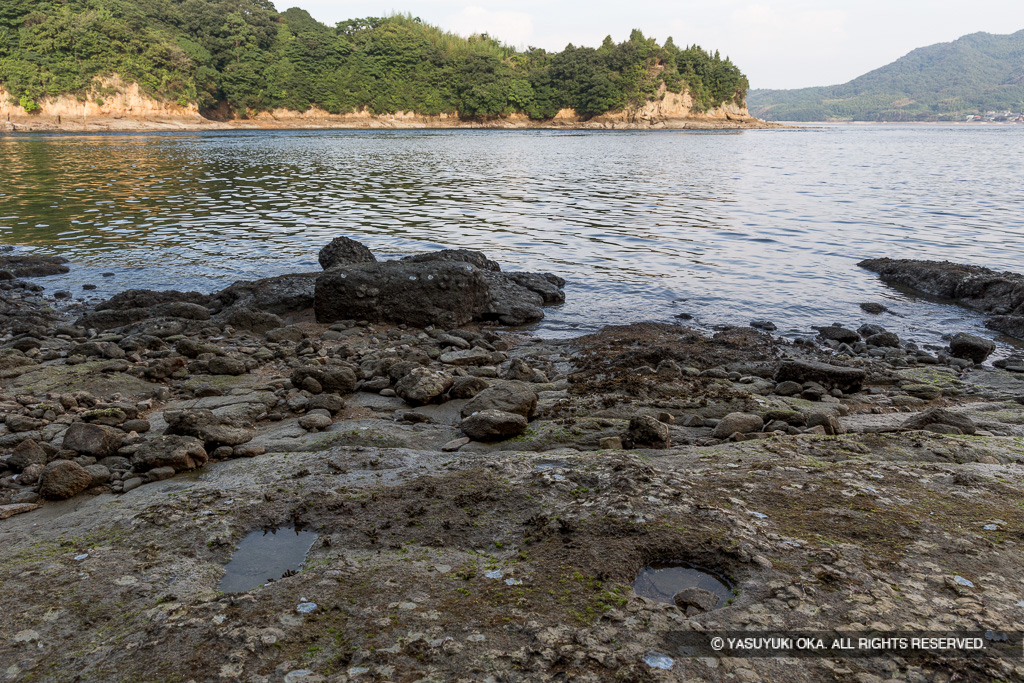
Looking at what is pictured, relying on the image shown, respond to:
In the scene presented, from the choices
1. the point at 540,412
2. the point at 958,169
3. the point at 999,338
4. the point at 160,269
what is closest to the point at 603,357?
the point at 540,412

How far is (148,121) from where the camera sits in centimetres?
9825

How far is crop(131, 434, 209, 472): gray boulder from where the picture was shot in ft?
14.9

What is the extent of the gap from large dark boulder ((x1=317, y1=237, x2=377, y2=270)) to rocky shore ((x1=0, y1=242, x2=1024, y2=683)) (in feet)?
19.2

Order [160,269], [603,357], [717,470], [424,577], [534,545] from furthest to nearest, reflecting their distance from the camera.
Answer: [160,269] → [603,357] → [717,470] → [534,545] → [424,577]

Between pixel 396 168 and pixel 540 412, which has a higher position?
pixel 396 168

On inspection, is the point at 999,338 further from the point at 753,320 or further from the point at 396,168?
the point at 396,168

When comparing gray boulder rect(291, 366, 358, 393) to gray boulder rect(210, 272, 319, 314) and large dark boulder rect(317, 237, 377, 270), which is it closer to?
gray boulder rect(210, 272, 319, 314)

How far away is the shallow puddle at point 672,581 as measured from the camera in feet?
9.35

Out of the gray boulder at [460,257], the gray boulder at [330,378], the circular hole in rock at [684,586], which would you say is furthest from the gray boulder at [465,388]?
the gray boulder at [460,257]

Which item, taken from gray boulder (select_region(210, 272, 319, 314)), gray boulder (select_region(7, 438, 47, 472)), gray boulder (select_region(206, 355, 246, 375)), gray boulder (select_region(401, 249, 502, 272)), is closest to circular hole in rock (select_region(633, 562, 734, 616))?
gray boulder (select_region(7, 438, 47, 472))

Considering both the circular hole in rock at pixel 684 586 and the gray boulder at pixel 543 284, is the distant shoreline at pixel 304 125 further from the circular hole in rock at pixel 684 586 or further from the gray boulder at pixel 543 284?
the circular hole in rock at pixel 684 586

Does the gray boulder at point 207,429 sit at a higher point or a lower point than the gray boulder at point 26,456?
higher

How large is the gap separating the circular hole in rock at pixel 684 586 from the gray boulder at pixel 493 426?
7.66 ft

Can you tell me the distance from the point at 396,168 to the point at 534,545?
41763 mm
